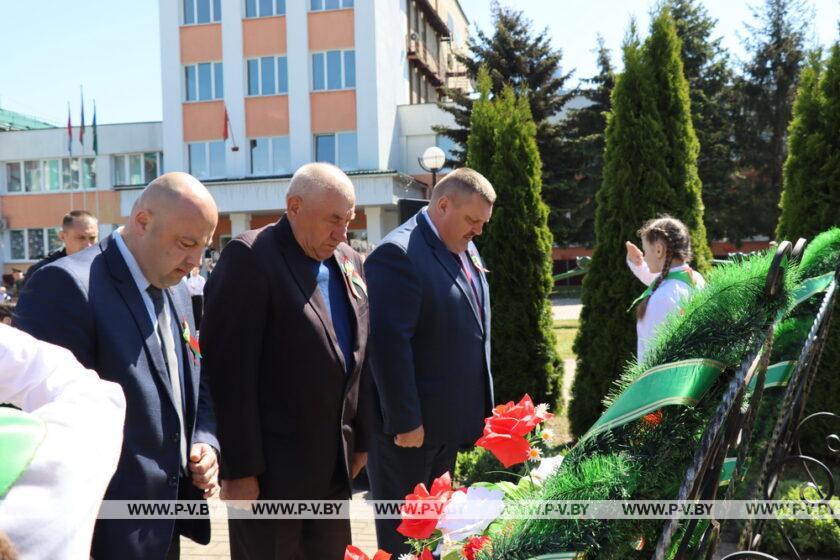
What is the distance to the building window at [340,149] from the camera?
89.8 ft

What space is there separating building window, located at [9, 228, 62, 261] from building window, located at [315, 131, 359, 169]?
13903mm

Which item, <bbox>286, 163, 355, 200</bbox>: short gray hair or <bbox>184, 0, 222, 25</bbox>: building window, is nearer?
<bbox>286, 163, 355, 200</bbox>: short gray hair

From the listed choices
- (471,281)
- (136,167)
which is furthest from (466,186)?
(136,167)

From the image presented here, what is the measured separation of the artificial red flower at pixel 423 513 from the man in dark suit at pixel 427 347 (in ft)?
5.85

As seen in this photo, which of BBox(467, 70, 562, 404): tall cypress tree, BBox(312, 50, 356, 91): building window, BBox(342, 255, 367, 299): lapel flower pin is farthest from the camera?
BBox(312, 50, 356, 91): building window

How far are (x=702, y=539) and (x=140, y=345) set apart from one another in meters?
1.67

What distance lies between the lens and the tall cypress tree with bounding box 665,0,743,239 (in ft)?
96.6

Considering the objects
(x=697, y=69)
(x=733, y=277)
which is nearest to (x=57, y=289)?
(x=733, y=277)

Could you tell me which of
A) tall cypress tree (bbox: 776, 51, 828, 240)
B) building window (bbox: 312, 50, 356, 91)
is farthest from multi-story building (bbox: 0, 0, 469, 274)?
tall cypress tree (bbox: 776, 51, 828, 240)

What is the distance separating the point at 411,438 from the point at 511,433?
170 cm

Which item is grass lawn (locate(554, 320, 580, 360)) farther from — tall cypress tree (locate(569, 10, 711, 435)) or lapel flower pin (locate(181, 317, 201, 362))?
lapel flower pin (locate(181, 317, 201, 362))

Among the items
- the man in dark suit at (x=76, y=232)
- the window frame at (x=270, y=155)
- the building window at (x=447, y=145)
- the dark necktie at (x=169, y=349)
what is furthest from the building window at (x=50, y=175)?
the dark necktie at (x=169, y=349)

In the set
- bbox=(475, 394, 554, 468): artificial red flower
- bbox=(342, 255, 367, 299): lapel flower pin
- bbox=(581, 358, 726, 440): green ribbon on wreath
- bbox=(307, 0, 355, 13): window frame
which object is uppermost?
bbox=(307, 0, 355, 13): window frame

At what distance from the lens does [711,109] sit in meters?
30.0
